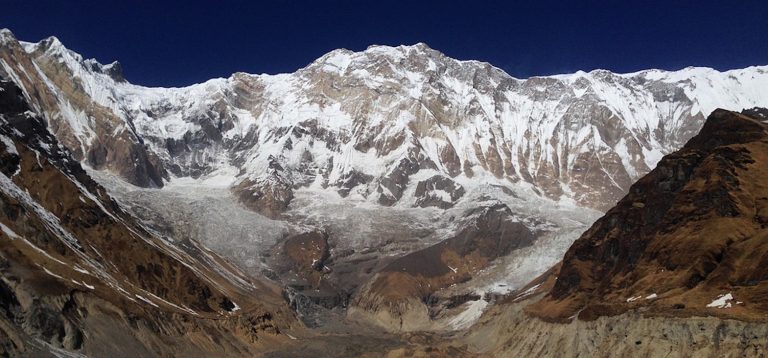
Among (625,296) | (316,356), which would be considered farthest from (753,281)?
(316,356)

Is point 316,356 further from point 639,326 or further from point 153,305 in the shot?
point 639,326

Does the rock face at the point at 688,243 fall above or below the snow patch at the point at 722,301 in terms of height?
above

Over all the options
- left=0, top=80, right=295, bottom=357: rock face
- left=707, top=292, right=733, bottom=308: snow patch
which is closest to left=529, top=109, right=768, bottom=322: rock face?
left=707, top=292, right=733, bottom=308: snow patch

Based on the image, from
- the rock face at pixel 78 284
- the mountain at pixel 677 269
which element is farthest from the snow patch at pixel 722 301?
the rock face at pixel 78 284

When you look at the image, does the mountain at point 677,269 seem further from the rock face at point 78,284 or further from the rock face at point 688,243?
the rock face at point 78,284

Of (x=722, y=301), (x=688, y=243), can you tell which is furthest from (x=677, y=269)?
(x=722, y=301)

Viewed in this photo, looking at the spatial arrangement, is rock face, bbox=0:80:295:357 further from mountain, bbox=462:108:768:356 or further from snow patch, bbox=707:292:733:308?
snow patch, bbox=707:292:733:308
